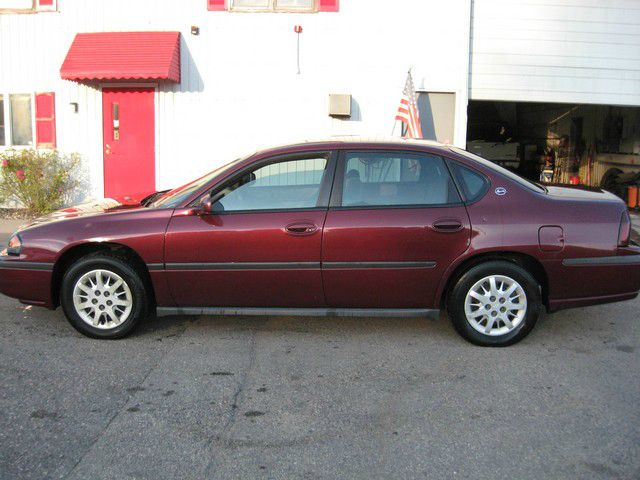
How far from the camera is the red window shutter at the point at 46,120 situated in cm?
1145

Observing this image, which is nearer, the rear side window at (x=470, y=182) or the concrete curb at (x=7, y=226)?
the rear side window at (x=470, y=182)

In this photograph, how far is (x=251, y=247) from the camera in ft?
16.7

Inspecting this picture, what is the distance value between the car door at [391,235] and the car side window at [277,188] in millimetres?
198

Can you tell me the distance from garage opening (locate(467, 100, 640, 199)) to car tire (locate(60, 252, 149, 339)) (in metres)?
10.8

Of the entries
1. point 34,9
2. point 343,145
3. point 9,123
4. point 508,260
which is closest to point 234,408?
point 343,145

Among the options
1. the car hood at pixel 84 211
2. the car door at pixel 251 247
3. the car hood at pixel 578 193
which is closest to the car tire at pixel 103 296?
the car door at pixel 251 247

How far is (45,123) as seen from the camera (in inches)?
454

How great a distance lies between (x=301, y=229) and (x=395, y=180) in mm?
842

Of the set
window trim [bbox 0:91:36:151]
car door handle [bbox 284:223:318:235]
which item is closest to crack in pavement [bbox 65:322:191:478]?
car door handle [bbox 284:223:318:235]

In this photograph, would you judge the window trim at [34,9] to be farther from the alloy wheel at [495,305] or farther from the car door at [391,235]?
the alloy wheel at [495,305]

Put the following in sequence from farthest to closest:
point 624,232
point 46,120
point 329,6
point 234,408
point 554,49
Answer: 1. point 46,120
2. point 554,49
3. point 329,6
4. point 624,232
5. point 234,408

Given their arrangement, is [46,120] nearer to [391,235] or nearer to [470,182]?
[391,235]

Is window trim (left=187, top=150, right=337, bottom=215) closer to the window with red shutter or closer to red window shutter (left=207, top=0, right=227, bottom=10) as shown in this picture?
red window shutter (left=207, top=0, right=227, bottom=10)

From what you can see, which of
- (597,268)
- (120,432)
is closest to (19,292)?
(120,432)
